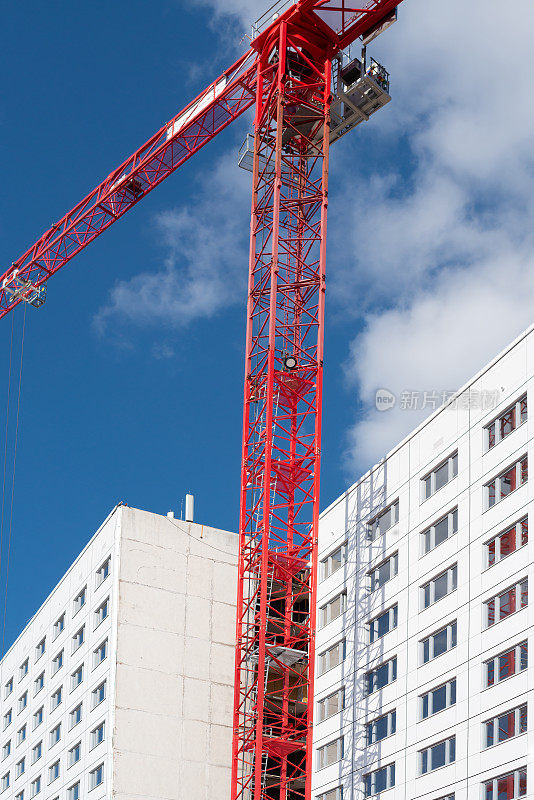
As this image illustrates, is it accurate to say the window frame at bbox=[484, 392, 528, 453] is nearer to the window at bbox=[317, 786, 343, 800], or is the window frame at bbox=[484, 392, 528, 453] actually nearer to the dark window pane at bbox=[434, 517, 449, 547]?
the dark window pane at bbox=[434, 517, 449, 547]

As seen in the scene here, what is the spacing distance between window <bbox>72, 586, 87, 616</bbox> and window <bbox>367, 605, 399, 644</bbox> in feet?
75.2

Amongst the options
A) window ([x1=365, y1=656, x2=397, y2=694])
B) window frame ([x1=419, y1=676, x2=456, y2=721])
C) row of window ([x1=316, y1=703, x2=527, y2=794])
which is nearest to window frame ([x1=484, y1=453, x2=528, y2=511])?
window frame ([x1=419, y1=676, x2=456, y2=721])

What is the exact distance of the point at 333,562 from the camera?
73188 mm

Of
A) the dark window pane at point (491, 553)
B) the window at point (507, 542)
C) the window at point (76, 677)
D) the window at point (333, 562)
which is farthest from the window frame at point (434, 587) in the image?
the window at point (76, 677)

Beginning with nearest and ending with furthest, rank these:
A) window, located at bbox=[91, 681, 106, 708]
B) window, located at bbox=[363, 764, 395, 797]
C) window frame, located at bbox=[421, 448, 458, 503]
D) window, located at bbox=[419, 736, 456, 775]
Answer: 1. window, located at bbox=[419, 736, 456, 775]
2. window, located at bbox=[363, 764, 395, 797]
3. window frame, located at bbox=[421, 448, 458, 503]
4. window, located at bbox=[91, 681, 106, 708]

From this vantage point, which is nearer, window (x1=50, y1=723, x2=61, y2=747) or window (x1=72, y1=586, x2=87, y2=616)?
window (x1=72, y1=586, x2=87, y2=616)

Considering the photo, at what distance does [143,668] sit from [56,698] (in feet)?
41.5

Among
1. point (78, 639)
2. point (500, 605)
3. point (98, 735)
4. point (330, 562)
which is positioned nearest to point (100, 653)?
point (98, 735)

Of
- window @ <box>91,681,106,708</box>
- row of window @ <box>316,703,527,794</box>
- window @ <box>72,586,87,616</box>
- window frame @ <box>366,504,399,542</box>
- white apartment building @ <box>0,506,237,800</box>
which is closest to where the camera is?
row of window @ <box>316,703,527,794</box>

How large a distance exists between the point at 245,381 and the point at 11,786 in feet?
131

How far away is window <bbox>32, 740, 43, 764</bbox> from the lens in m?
86.0

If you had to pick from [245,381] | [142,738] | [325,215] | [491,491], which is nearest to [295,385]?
[245,381]

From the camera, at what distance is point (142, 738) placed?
73.2 meters

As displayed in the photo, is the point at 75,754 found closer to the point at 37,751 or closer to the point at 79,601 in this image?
the point at 37,751
